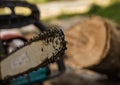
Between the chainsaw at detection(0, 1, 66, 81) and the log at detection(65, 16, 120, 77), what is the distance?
2.45 feet

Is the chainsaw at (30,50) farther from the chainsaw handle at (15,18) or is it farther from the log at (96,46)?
the log at (96,46)

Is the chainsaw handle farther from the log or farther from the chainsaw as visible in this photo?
the log

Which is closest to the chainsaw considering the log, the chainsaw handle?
the chainsaw handle

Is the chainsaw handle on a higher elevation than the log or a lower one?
higher

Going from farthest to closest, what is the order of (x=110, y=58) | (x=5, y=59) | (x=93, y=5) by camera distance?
(x=93, y=5) < (x=110, y=58) < (x=5, y=59)

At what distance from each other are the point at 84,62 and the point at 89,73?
0.76 metres

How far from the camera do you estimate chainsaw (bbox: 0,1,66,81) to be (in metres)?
2.18

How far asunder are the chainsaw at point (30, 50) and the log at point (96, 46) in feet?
2.45

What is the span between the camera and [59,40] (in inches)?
84.7

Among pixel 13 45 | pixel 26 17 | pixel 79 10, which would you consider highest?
pixel 26 17

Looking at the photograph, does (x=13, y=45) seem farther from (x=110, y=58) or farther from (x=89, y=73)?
(x=89, y=73)

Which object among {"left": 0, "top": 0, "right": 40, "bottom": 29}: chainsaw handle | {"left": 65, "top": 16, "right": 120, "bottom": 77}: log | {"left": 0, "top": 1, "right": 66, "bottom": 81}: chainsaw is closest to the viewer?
{"left": 0, "top": 1, "right": 66, "bottom": 81}: chainsaw

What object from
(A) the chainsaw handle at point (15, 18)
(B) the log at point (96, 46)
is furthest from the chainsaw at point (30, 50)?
(B) the log at point (96, 46)

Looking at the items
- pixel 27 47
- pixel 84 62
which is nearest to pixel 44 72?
pixel 84 62
